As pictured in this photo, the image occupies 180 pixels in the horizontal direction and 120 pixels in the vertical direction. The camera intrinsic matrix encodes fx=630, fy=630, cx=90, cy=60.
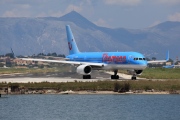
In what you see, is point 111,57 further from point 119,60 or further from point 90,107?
point 90,107

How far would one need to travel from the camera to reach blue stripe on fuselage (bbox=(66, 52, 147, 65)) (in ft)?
334

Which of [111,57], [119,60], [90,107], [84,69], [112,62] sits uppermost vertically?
[111,57]

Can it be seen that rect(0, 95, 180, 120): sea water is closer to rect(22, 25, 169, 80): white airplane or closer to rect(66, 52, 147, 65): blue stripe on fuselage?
rect(22, 25, 169, 80): white airplane

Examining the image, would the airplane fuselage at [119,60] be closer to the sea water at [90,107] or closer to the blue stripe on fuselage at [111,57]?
the blue stripe on fuselage at [111,57]

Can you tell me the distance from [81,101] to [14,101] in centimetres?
789

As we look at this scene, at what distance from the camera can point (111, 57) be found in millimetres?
106562

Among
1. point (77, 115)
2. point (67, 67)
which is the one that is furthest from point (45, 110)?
point (67, 67)

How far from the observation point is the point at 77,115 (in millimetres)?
60312

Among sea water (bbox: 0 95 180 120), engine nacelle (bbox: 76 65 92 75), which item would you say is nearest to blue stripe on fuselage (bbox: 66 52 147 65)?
engine nacelle (bbox: 76 65 92 75)

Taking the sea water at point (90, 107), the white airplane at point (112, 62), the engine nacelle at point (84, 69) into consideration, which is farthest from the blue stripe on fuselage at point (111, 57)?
the sea water at point (90, 107)

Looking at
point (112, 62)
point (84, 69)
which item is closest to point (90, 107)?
point (84, 69)

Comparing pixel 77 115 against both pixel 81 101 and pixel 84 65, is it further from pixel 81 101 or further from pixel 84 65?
pixel 84 65

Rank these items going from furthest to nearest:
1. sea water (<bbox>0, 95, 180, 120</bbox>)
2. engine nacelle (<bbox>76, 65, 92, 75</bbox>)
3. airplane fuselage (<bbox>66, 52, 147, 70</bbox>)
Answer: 1. engine nacelle (<bbox>76, 65, 92, 75</bbox>)
2. airplane fuselage (<bbox>66, 52, 147, 70</bbox>)
3. sea water (<bbox>0, 95, 180, 120</bbox>)

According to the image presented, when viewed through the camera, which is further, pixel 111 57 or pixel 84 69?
pixel 111 57
